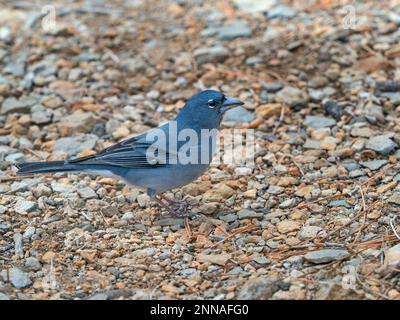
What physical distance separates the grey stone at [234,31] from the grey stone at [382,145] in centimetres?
240

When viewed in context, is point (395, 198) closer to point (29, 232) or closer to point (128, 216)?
point (128, 216)

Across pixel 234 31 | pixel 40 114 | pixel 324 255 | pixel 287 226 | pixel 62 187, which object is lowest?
pixel 324 255

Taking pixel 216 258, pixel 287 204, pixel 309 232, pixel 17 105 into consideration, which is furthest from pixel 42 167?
pixel 309 232

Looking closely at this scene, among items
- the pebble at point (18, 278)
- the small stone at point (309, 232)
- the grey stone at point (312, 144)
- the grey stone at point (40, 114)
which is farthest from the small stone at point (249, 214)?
the grey stone at point (40, 114)

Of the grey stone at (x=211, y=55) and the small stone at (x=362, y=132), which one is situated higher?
the grey stone at (x=211, y=55)

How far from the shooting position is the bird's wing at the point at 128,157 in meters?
5.38

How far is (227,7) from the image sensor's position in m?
8.50

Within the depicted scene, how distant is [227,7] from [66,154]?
3257 millimetres

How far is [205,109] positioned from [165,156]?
493 mm

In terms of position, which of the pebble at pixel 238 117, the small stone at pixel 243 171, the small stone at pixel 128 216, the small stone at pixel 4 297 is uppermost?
the pebble at pixel 238 117

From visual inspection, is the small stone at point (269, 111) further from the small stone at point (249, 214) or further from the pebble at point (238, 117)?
the small stone at point (249, 214)

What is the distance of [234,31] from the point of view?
7.89 metres
